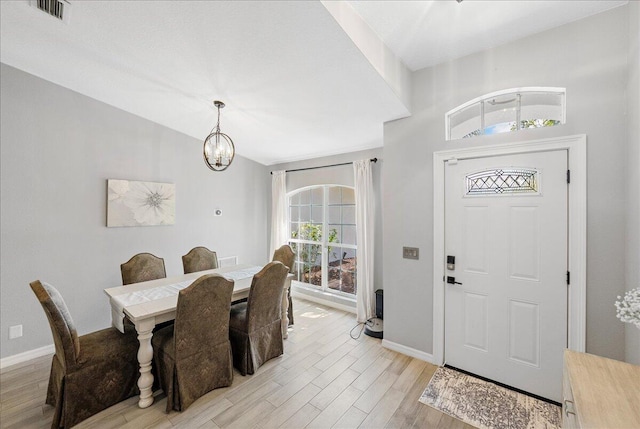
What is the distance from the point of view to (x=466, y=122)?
2.57 m

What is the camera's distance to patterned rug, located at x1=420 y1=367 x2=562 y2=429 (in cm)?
188

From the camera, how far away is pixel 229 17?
183 centimetres

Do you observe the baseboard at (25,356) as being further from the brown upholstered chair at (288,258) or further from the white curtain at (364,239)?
the white curtain at (364,239)

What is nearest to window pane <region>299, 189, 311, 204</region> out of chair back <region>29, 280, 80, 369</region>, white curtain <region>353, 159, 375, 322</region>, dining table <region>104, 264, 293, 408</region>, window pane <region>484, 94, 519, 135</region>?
white curtain <region>353, 159, 375, 322</region>

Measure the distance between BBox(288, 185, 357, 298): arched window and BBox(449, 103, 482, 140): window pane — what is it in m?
1.78

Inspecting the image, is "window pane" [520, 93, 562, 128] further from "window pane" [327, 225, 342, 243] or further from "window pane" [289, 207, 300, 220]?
"window pane" [289, 207, 300, 220]

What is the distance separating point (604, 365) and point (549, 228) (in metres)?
1.14

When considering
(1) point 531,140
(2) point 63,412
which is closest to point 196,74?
(2) point 63,412

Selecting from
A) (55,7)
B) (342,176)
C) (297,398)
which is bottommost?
(297,398)

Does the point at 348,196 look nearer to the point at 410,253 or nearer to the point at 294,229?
the point at 294,229

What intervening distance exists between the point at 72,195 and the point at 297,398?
338 centimetres

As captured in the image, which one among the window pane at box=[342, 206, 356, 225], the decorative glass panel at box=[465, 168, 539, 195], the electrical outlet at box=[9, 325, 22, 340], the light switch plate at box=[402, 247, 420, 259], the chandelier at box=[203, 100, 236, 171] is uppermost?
the chandelier at box=[203, 100, 236, 171]

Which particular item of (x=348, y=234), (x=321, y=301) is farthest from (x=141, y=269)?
(x=348, y=234)

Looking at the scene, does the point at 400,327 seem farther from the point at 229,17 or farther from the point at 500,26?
the point at 229,17
